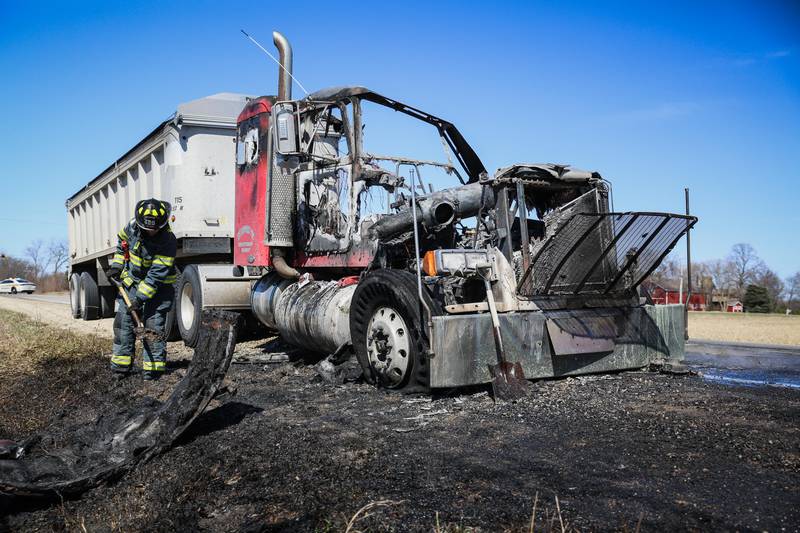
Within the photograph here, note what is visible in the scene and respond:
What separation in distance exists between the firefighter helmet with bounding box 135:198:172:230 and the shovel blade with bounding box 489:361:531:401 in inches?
143

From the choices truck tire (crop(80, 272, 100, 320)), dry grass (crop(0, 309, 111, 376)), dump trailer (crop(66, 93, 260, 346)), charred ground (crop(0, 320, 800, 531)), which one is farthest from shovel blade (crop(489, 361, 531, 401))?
truck tire (crop(80, 272, 100, 320))

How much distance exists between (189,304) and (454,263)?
5.57m

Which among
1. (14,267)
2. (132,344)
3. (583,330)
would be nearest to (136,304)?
(132,344)

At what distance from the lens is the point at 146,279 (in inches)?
249

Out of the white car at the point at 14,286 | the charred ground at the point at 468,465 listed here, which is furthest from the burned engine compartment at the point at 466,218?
the white car at the point at 14,286

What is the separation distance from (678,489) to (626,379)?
2585mm

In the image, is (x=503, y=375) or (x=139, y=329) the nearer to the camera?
(x=503, y=375)

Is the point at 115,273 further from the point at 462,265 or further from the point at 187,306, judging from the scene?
the point at 462,265

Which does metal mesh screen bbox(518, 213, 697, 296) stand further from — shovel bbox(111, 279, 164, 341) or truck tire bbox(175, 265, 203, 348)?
truck tire bbox(175, 265, 203, 348)

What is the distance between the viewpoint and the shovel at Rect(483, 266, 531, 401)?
15.0ft

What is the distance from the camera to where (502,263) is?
16.1ft

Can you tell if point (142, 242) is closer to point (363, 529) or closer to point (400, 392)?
point (400, 392)

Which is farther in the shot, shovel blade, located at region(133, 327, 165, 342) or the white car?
the white car

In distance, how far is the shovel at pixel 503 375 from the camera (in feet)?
15.0
